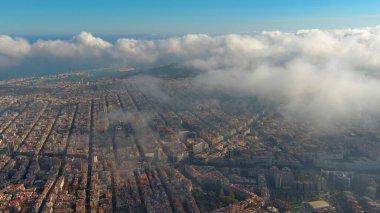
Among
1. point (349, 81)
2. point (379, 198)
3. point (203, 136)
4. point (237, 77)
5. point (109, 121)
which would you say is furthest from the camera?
point (237, 77)

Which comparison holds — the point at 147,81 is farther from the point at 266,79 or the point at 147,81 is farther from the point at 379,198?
the point at 379,198

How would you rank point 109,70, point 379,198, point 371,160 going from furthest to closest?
point 109,70, point 371,160, point 379,198

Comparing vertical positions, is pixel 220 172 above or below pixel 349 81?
below

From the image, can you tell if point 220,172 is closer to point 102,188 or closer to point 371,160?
point 102,188

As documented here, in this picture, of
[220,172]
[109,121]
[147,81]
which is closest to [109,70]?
[147,81]

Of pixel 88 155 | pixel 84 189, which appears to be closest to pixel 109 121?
pixel 88 155

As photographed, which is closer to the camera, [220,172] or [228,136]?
[220,172]

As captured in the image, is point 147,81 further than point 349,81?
Yes

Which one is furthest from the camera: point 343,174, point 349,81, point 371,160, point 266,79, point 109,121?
point 266,79

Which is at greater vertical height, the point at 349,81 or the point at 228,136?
the point at 349,81
